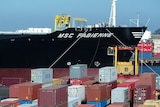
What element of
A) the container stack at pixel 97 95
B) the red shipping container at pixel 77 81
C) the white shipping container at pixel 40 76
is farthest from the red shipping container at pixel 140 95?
the white shipping container at pixel 40 76

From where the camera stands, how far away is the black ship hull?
35594mm

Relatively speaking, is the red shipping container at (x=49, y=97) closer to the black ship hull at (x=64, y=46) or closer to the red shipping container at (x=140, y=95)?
the red shipping container at (x=140, y=95)

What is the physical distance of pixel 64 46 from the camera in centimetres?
3616

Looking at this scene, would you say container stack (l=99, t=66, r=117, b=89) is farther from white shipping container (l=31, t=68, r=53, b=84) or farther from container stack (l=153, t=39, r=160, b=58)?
container stack (l=153, t=39, r=160, b=58)

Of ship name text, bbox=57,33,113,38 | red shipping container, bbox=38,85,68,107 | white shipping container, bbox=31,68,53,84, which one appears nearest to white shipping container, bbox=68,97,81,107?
red shipping container, bbox=38,85,68,107

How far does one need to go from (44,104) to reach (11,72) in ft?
57.7

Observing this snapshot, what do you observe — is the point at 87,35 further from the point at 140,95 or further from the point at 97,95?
the point at 140,95

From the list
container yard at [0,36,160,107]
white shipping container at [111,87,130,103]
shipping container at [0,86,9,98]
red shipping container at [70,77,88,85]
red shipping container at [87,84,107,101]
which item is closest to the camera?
container yard at [0,36,160,107]

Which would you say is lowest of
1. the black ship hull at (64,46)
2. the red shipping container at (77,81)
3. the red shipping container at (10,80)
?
the red shipping container at (10,80)

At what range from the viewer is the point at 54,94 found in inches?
746

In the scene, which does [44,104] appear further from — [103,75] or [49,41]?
[49,41]

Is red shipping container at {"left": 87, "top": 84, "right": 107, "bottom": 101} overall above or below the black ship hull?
below

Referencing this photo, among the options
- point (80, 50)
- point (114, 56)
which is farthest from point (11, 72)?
point (114, 56)

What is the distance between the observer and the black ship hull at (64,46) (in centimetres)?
3559
